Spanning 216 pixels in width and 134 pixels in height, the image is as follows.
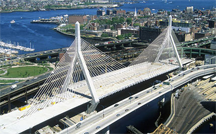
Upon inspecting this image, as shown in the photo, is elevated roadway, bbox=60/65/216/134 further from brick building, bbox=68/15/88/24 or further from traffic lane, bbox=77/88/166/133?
brick building, bbox=68/15/88/24

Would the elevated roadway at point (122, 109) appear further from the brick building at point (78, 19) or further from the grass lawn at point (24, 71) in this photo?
the brick building at point (78, 19)

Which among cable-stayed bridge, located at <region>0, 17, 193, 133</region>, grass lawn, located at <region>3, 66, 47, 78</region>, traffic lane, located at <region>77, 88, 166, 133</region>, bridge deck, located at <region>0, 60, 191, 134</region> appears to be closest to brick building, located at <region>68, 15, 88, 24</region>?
grass lawn, located at <region>3, 66, 47, 78</region>

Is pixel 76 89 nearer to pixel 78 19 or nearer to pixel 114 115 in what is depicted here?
pixel 114 115

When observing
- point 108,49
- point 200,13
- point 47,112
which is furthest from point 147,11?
point 47,112

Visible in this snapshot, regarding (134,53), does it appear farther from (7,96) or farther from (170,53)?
(7,96)

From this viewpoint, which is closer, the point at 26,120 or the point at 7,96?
the point at 26,120

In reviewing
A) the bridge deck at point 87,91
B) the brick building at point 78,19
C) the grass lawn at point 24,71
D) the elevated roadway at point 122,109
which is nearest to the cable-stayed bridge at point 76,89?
the bridge deck at point 87,91
